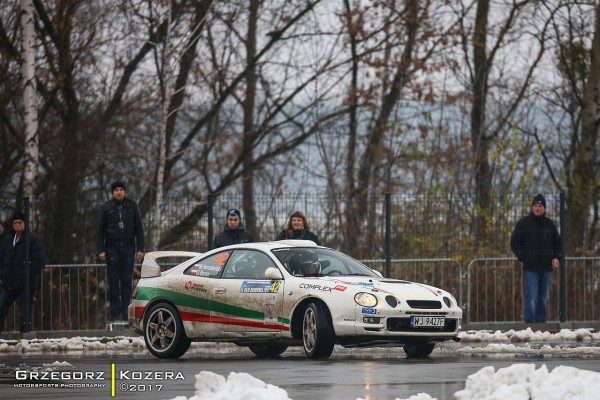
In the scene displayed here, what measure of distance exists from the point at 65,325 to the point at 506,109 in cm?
1956

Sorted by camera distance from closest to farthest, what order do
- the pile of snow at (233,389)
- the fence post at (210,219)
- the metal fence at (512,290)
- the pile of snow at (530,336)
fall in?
the pile of snow at (233,389) < the pile of snow at (530,336) < the fence post at (210,219) < the metal fence at (512,290)

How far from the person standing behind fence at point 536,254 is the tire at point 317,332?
24.5 feet

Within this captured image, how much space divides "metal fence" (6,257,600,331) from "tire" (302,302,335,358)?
7440 mm

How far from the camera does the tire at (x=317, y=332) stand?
53.4 ft

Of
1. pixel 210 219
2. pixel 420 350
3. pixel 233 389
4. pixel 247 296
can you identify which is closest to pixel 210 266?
pixel 247 296

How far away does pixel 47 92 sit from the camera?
30031mm

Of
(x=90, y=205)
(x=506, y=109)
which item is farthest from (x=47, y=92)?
(x=506, y=109)

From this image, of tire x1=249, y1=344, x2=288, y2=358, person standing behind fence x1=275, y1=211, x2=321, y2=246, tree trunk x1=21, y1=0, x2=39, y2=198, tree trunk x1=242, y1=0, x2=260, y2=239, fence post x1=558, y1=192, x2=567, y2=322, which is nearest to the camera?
tire x1=249, y1=344, x2=288, y2=358

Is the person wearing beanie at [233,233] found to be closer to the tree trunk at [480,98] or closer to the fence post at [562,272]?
the fence post at [562,272]

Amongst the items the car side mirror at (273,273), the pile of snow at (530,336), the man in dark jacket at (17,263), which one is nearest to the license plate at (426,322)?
the car side mirror at (273,273)

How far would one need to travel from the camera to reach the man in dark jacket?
874 inches

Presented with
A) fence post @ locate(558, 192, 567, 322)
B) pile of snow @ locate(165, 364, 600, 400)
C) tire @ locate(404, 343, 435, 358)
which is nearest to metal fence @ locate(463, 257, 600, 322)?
fence post @ locate(558, 192, 567, 322)

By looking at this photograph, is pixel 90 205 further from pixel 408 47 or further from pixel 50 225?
pixel 408 47

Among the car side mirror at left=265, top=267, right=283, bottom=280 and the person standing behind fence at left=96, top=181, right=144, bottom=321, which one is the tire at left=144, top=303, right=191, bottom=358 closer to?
the car side mirror at left=265, top=267, right=283, bottom=280
